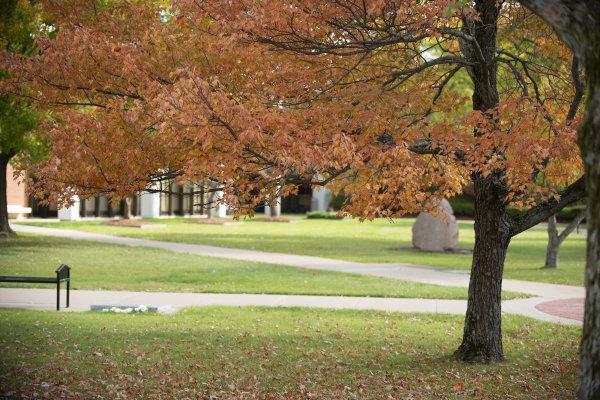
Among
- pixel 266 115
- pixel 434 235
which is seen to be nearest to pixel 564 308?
pixel 266 115

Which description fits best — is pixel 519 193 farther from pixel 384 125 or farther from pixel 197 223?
pixel 197 223

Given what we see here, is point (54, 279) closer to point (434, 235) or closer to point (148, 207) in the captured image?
point (434, 235)

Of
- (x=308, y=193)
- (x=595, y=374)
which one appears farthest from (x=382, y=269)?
(x=308, y=193)

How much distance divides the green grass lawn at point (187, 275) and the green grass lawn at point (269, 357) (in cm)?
331

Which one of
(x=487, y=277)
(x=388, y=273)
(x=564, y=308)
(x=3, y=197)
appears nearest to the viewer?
(x=487, y=277)

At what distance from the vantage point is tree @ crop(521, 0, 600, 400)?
4992 millimetres

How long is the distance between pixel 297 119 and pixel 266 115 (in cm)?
62

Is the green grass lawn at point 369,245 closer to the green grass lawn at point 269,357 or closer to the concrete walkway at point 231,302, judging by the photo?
the concrete walkway at point 231,302

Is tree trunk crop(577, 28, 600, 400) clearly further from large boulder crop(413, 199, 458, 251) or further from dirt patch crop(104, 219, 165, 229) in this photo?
dirt patch crop(104, 219, 165, 229)

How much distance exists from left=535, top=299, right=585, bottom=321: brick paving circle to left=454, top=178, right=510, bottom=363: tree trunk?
4642 millimetres

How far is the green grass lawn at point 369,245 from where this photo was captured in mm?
25609

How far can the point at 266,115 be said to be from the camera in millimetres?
8484

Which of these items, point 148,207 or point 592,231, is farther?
point 148,207

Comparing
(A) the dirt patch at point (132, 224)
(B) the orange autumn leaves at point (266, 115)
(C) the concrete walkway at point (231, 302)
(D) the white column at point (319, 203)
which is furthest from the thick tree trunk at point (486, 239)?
(D) the white column at point (319, 203)
